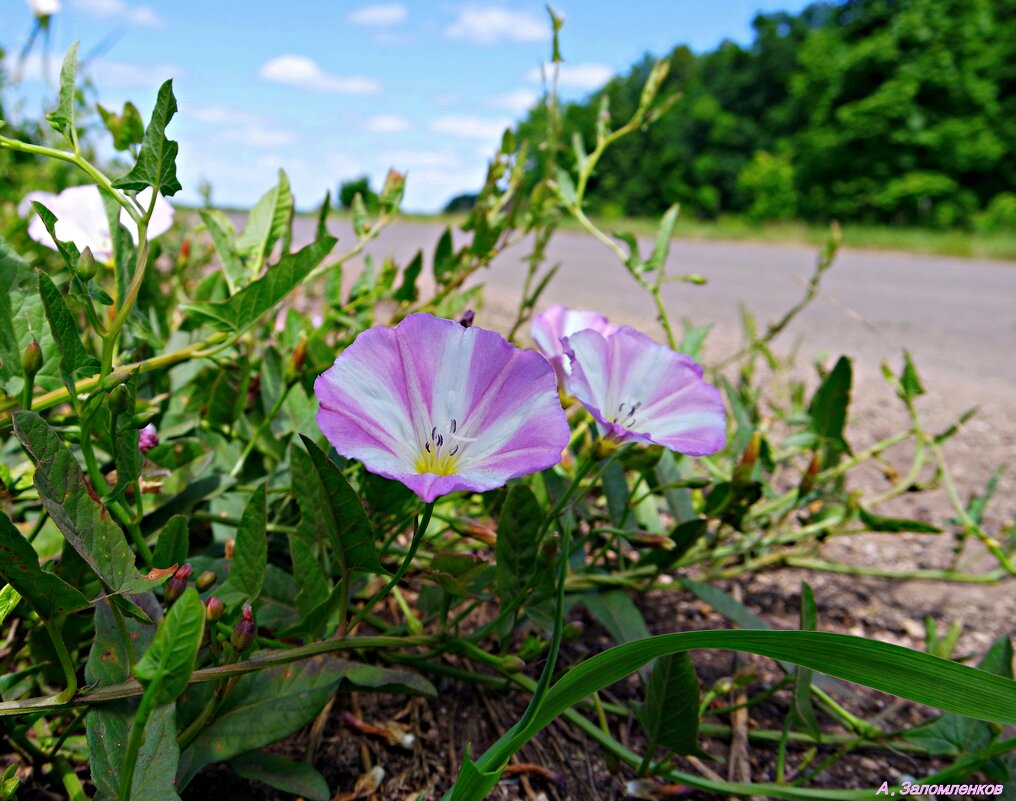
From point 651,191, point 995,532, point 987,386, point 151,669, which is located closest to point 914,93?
point 651,191

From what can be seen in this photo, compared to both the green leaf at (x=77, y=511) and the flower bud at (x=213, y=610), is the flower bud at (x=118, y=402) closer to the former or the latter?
the green leaf at (x=77, y=511)

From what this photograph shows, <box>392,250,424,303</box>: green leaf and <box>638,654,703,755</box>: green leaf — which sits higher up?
<box>392,250,424,303</box>: green leaf

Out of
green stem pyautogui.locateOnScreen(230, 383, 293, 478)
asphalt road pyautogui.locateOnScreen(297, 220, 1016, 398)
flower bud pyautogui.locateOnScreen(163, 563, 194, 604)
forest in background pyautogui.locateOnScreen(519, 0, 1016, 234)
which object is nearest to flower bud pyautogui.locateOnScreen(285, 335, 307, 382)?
green stem pyautogui.locateOnScreen(230, 383, 293, 478)

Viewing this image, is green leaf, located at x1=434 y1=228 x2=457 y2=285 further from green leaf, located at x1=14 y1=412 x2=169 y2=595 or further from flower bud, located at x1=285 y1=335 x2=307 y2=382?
green leaf, located at x1=14 y1=412 x2=169 y2=595

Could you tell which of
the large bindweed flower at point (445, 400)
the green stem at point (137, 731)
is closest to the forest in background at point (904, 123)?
the large bindweed flower at point (445, 400)

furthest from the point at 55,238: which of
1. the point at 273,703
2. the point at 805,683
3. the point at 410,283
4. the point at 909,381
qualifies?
the point at 909,381

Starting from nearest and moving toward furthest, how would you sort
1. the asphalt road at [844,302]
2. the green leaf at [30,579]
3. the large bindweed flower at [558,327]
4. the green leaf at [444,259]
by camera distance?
1. the green leaf at [30,579]
2. the large bindweed flower at [558,327]
3. the green leaf at [444,259]
4. the asphalt road at [844,302]
